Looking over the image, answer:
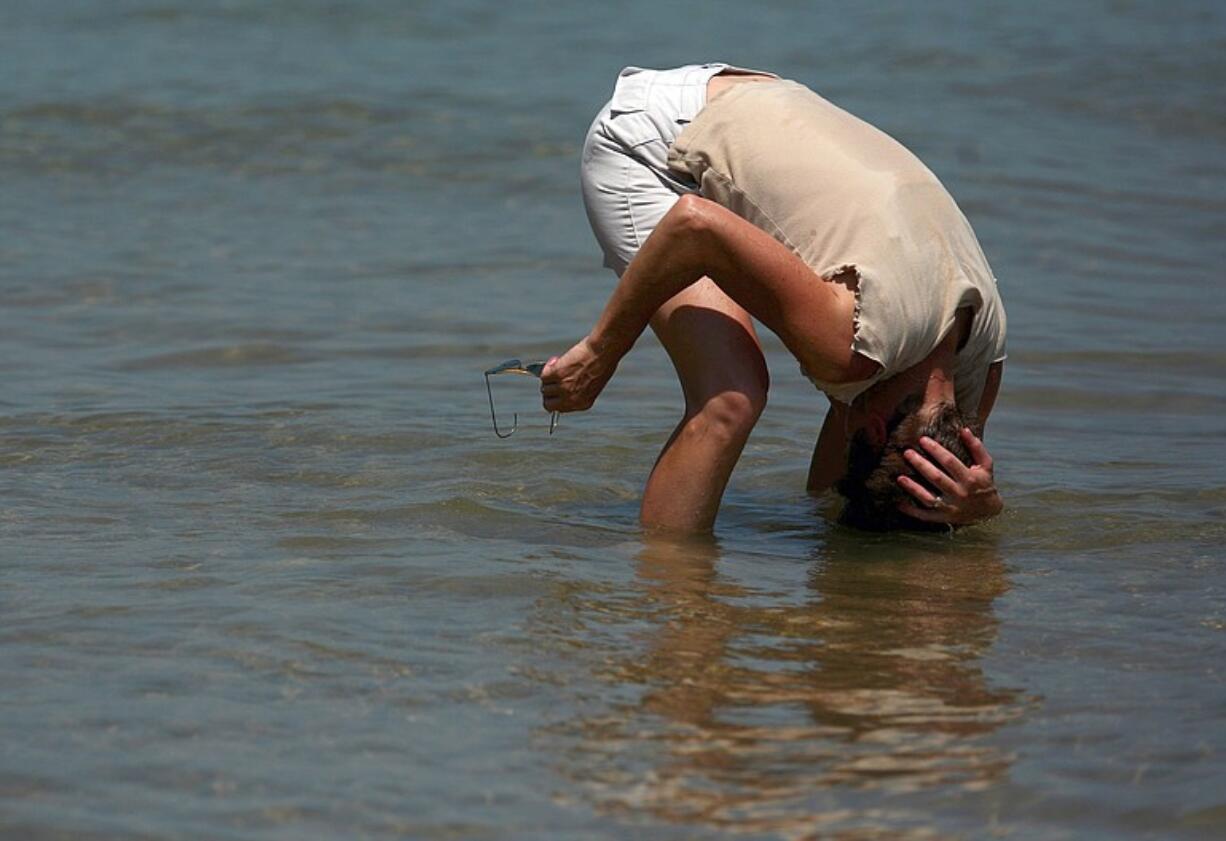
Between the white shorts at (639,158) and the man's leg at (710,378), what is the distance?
25 centimetres

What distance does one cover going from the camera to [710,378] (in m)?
4.60

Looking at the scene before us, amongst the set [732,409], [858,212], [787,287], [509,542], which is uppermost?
[858,212]

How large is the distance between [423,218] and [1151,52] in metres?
7.43

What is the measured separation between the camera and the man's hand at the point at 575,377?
4504 mm

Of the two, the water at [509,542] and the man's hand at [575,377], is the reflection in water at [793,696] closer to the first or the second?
the water at [509,542]

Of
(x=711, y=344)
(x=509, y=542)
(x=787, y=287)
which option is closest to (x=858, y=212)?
(x=787, y=287)

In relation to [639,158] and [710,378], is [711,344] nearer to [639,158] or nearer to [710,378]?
[710,378]

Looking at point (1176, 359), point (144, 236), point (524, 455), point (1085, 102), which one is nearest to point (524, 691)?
point (524, 455)

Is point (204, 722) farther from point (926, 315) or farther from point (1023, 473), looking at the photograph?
point (1023, 473)

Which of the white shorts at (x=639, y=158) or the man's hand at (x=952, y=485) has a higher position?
the white shorts at (x=639, y=158)

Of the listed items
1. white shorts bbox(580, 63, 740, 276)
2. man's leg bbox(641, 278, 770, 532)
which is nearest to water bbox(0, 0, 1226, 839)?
man's leg bbox(641, 278, 770, 532)

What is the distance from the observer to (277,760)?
3195 mm

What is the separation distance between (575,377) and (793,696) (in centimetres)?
123

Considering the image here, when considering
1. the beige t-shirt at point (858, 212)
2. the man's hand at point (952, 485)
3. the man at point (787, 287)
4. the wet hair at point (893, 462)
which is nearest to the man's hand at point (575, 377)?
the man at point (787, 287)
